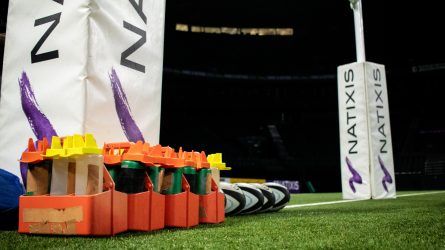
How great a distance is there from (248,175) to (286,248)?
15.5m

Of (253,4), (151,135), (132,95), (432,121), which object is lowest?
(151,135)

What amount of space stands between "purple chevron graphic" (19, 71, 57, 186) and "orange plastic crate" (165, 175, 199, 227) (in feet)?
2.22

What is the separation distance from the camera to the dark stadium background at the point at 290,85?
48.6 feet

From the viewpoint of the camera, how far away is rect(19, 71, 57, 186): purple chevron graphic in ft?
6.68

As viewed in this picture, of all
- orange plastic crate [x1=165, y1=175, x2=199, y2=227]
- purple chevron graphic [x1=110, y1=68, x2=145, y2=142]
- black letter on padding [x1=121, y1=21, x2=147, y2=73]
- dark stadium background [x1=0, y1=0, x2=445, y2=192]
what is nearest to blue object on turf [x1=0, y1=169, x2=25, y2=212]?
purple chevron graphic [x1=110, y1=68, x2=145, y2=142]

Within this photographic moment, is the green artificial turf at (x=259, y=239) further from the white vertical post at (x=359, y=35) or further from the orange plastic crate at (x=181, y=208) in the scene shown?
the white vertical post at (x=359, y=35)

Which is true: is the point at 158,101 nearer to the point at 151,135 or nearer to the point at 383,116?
the point at 151,135

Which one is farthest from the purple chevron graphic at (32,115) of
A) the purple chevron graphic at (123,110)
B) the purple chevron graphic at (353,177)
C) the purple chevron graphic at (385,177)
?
the purple chevron graphic at (385,177)

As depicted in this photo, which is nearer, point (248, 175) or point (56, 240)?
point (56, 240)

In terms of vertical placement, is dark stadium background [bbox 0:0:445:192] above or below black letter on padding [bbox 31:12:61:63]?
above

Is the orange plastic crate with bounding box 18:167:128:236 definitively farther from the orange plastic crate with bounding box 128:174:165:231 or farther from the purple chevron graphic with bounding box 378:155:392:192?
the purple chevron graphic with bounding box 378:155:392:192

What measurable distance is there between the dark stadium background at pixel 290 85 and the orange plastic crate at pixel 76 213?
1307 centimetres

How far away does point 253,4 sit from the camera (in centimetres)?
1419

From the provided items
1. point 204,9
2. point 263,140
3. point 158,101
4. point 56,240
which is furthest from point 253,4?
point 56,240
